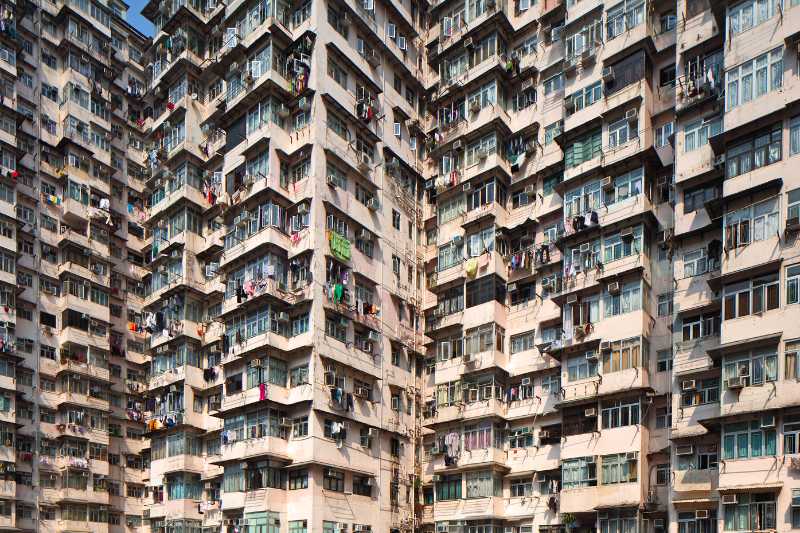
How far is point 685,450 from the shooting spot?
28.6m

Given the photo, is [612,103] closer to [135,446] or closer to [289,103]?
[289,103]

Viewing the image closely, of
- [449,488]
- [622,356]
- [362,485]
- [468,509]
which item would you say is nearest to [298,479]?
[362,485]

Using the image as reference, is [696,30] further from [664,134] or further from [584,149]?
[584,149]

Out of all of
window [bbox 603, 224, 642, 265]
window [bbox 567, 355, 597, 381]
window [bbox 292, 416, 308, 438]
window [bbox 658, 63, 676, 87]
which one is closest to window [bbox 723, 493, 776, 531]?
window [bbox 567, 355, 597, 381]

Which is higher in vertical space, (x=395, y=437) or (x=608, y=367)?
(x=608, y=367)

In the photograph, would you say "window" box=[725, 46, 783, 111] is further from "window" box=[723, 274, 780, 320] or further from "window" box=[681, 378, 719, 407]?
"window" box=[681, 378, 719, 407]

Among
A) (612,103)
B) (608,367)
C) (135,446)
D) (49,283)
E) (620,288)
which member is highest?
(612,103)

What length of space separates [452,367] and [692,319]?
41.2 ft

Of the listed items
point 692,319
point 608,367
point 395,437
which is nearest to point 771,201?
point 692,319

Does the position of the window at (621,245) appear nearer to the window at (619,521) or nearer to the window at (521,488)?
the window at (619,521)

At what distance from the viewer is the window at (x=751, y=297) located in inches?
1025

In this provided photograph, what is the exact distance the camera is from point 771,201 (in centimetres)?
2655

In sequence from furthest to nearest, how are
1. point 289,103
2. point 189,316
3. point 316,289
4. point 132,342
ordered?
point 132,342
point 189,316
point 289,103
point 316,289

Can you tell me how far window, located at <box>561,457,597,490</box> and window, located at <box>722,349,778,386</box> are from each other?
23.5 feet
